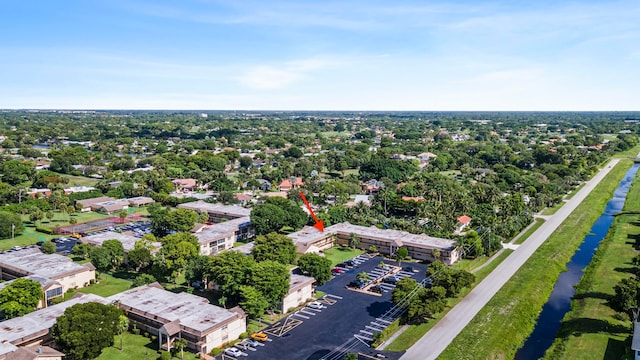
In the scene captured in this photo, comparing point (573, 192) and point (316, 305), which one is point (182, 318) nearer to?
point (316, 305)

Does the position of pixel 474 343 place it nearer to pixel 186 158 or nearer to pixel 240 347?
pixel 240 347

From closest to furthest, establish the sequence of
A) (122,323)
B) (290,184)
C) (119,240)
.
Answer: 1. (122,323)
2. (119,240)
3. (290,184)

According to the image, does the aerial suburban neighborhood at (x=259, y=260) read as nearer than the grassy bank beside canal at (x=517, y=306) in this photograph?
Yes

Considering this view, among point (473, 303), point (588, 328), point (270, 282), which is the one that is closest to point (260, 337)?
point (270, 282)

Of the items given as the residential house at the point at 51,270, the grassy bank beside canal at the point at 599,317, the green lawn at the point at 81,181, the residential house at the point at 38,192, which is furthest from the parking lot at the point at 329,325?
the green lawn at the point at 81,181

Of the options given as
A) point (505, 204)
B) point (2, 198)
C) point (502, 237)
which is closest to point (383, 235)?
point (502, 237)

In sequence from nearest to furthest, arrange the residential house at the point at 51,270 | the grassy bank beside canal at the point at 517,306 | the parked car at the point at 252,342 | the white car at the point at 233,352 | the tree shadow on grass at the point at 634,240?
1. the white car at the point at 233,352
2. the grassy bank beside canal at the point at 517,306
3. the parked car at the point at 252,342
4. the residential house at the point at 51,270
5. the tree shadow on grass at the point at 634,240

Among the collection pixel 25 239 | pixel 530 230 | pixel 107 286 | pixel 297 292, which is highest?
pixel 297 292

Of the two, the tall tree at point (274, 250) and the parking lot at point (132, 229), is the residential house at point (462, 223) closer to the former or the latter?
the tall tree at point (274, 250)
